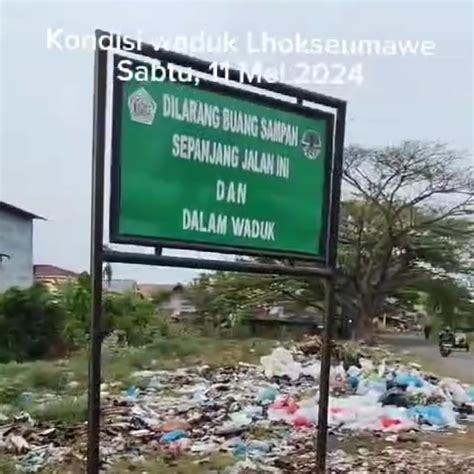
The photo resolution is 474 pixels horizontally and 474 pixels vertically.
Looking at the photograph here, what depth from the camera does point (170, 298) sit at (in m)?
1.58

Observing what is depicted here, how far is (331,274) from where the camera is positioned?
1.68 m

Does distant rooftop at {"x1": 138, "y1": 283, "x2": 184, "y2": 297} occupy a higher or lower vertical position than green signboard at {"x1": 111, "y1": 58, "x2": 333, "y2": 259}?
lower

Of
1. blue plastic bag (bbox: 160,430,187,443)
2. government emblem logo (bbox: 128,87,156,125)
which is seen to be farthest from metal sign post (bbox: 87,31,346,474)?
blue plastic bag (bbox: 160,430,187,443)

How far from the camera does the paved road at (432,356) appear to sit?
1665 mm

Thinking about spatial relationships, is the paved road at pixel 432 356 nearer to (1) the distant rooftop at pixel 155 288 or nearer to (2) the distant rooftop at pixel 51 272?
(1) the distant rooftop at pixel 155 288

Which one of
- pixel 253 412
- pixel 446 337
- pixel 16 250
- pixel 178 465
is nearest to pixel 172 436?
pixel 178 465

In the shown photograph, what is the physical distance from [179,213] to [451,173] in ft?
1.64

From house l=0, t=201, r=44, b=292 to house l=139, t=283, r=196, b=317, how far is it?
0.66ft

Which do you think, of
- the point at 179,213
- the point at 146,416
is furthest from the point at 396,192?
the point at 146,416

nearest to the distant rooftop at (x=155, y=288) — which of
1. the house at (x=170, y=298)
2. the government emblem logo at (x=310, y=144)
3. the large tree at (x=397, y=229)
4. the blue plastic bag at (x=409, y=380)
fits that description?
the house at (x=170, y=298)

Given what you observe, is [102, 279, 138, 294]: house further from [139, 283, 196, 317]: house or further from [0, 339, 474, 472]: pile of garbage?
[0, 339, 474, 472]: pile of garbage

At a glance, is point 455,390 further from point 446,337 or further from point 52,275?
point 52,275

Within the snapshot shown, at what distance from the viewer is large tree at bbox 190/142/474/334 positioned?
165 cm

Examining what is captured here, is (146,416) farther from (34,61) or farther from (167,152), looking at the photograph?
(34,61)
